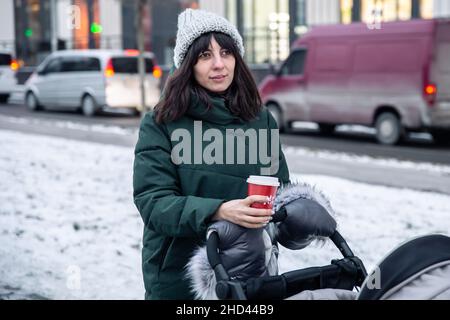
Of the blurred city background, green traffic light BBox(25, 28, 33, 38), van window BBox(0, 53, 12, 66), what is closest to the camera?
the blurred city background

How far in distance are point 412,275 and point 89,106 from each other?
20076 mm

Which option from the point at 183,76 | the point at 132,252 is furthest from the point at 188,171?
the point at 132,252

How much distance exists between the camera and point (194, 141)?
2768 mm

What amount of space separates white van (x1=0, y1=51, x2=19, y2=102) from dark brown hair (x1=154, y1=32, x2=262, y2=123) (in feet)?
82.1

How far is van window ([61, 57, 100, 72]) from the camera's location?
73.2 ft

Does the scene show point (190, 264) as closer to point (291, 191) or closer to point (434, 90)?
point (291, 191)

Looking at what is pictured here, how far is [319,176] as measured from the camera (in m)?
10.8

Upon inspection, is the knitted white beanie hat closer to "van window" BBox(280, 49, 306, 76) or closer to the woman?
the woman

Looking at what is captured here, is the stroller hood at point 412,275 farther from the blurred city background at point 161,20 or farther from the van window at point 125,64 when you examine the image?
the van window at point 125,64

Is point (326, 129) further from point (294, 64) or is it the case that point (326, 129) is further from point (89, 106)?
point (89, 106)

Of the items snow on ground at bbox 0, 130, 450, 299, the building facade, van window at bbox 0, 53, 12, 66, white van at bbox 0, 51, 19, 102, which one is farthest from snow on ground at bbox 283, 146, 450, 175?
van window at bbox 0, 53, 12, 66

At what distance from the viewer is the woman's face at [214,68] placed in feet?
9.28

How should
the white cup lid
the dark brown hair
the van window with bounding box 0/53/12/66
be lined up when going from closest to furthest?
the white cup lid < the dark brown hair < the van window with bounding box 0/53/12/66
